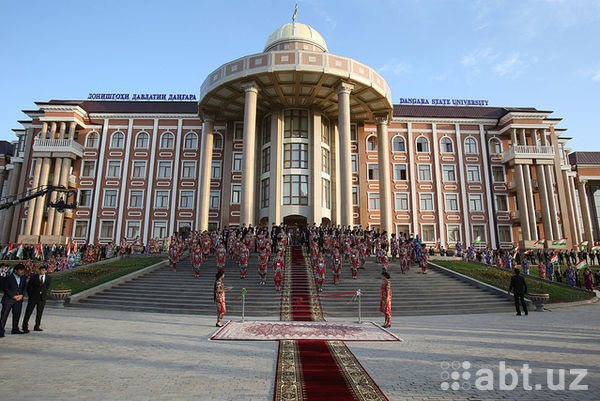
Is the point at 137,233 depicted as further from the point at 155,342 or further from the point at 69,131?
the point at 155,342

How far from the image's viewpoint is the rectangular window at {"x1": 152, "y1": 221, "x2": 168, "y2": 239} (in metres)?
27.6

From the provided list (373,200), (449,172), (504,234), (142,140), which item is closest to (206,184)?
(142,140)

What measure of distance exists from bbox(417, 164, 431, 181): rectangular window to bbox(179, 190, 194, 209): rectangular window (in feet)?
63.3

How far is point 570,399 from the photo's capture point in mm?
3836

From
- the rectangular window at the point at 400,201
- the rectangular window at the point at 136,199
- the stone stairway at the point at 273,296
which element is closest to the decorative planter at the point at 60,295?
the stone stairway at the point at 273,296

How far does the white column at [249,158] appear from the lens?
70.8 ft

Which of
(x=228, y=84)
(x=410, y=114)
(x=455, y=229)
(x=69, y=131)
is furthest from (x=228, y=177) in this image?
(x=455, y=229)

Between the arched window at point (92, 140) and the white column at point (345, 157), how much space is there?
69.4ft

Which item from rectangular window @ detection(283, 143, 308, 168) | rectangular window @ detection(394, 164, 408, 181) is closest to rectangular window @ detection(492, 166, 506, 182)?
rectangular window @ detection(394, 164, 408, 181)

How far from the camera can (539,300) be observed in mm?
11938

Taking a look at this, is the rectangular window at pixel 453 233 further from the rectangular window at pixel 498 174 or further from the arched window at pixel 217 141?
the arched window at pixel 217 141

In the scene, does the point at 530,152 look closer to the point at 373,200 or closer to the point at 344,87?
the point at 373,200

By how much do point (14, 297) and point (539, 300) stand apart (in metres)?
15.3

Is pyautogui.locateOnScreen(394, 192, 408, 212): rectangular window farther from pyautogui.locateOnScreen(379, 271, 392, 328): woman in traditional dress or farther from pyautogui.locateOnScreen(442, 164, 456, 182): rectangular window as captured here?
pyautogui.locateOnScreen(379, 271, 392, 328): woman in traditional dress
